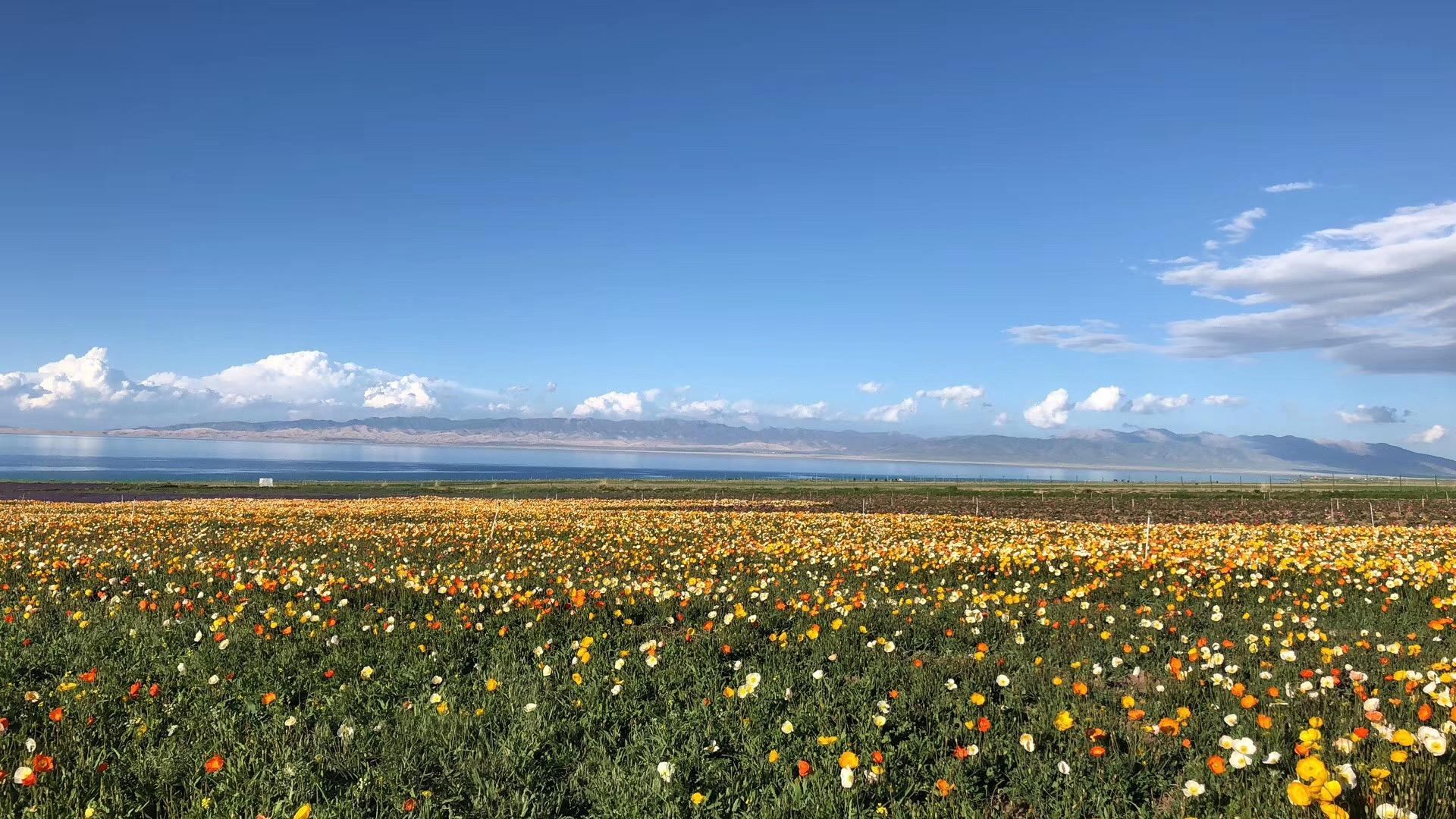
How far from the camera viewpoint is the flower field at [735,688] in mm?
4641

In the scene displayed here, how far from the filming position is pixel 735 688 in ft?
21.0

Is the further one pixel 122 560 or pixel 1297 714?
pixel 122 560

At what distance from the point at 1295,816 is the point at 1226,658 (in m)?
3.36

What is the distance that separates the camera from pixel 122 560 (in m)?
12.6

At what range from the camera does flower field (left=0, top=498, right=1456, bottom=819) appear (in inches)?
183

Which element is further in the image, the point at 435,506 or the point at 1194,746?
the point at 435,506

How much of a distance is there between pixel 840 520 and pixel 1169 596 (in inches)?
523

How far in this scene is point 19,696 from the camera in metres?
6.24

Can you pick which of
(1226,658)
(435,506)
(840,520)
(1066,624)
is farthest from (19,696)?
(435,506)

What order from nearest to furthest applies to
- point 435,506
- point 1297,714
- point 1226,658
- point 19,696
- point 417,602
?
point 1297,714, point 19,696, point 1226,658, point 417,602, point 435,506

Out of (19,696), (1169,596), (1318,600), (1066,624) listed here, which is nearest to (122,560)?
(19,696)

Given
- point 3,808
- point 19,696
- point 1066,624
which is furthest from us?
point 1066,624

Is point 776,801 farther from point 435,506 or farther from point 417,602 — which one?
point 435,506

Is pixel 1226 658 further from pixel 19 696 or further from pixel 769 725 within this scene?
pixel 19 696
